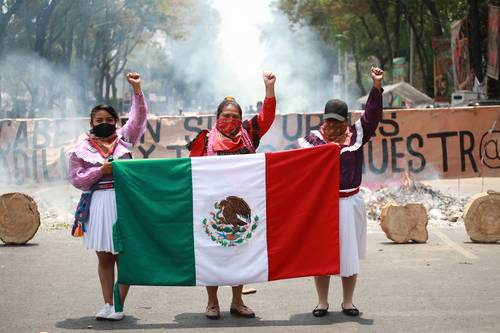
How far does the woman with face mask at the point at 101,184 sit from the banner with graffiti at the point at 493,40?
2241 centimetres

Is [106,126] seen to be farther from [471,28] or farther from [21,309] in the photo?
[471,28]

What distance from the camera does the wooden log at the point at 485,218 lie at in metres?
12.4

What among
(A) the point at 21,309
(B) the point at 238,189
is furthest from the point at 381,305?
(A) the point at 21,309

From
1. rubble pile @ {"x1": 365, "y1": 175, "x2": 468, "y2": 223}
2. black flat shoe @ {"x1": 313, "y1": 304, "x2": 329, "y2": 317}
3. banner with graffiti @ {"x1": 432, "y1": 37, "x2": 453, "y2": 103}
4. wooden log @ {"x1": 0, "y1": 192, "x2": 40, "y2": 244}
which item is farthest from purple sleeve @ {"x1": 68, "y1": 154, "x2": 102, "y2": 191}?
banner with graffiti @ {"x1": 432, "y1": 37, "x2": 453, "y2": 103}

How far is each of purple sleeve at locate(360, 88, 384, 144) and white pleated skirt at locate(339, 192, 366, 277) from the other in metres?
0.50

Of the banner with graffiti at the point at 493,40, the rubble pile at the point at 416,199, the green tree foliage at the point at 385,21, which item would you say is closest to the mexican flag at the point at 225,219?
the rubble pile at the point at 416,199

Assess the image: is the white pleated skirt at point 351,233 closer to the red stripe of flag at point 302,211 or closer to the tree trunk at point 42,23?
the red stripe of flag at point 302,211

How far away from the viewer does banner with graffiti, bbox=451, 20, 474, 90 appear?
33.7 m

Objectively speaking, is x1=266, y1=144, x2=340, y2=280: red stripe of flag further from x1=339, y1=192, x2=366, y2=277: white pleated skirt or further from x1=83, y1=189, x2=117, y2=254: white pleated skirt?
x1=83, y1=189, x2=117, y2=254: white pleated skirt

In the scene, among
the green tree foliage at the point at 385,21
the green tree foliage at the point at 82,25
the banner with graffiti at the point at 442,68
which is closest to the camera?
the banner with graffiti at the point at 442,68

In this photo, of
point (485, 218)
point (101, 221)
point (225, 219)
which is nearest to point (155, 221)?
point (101, 221)

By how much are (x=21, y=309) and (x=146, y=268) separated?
1270mm

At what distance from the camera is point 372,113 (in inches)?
314

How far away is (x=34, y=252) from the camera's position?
1221 cm
